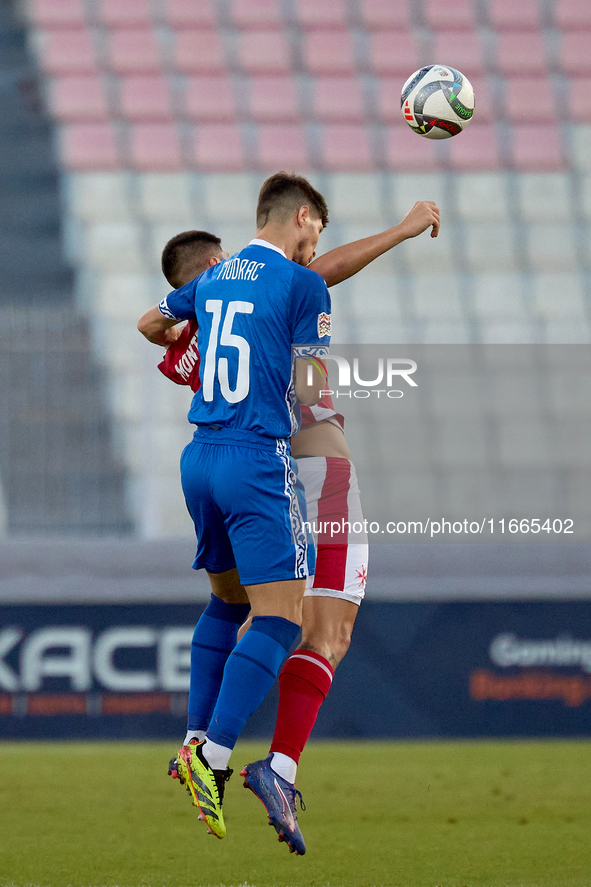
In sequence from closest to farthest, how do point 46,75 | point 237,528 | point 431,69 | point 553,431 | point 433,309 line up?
point 237,528, point 431,69, point 553,431, point 433,309, point 46,75

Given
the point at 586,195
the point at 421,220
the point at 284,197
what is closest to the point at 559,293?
the point at 586,195

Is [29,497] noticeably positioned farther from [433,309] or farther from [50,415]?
[433,309]

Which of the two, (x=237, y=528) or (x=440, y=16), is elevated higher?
(x=440, y=16)

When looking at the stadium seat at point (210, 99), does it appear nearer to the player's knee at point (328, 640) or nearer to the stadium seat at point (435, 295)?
the stadium seat at point (435, 295)

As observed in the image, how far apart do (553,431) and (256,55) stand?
9.93m

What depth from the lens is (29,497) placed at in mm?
6602

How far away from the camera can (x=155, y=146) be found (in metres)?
14.5

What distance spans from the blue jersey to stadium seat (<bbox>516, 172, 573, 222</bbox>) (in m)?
12.0

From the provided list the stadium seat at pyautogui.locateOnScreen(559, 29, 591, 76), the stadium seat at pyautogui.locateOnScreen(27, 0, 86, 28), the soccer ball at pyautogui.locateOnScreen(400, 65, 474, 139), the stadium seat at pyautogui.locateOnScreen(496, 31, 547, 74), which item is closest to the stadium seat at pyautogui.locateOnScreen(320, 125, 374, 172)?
the stadium seat at pyautogui.locateOnScreen(496, 31, 547, 74)

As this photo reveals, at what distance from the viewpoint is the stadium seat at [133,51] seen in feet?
48.2

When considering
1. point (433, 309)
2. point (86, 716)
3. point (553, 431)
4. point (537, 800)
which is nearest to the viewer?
point (537, 800)

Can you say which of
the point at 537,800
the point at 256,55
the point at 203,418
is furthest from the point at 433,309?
the point at 203,418

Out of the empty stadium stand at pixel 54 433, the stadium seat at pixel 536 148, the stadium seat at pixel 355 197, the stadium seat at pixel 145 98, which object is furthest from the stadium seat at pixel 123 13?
the empty stadium stand at pixel 54 433

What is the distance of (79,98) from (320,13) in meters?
3.55
